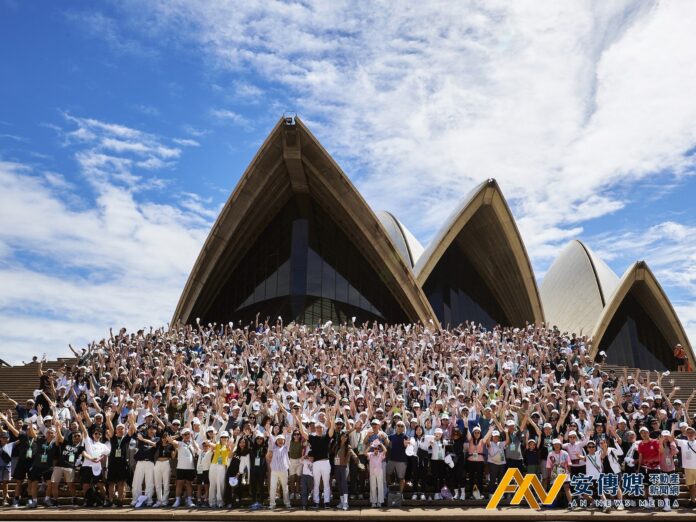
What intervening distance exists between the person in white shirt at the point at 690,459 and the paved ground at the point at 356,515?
1.52ft

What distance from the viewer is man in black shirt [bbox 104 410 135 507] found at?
9.24 metres

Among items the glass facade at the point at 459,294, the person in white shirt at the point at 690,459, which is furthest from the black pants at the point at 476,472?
the glass facade at the point at 459,294

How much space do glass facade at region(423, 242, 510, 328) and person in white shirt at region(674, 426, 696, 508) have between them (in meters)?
20.6

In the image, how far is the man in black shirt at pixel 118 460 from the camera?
30.3 feet

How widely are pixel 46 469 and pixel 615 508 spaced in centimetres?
903

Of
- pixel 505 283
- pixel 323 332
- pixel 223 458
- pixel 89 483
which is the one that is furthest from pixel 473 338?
pixel 505 283

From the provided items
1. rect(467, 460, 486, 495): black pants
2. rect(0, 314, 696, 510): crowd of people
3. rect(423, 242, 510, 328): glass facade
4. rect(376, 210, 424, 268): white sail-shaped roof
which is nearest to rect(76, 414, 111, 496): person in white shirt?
rect(0, 314, 696, 510): crowd of people

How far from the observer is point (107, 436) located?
9.52 metres

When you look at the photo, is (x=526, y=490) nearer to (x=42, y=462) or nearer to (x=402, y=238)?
(x=42, y=462)

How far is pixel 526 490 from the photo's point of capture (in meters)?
8.79

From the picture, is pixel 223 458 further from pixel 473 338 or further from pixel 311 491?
pixel 473 338

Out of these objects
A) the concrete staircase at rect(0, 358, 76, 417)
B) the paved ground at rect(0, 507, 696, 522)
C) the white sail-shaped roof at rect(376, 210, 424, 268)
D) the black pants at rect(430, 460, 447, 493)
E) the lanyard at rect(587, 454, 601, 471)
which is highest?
the white sail-shaped roof at rect(376, 210, 424, 268)

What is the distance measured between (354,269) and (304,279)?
8.79 ft

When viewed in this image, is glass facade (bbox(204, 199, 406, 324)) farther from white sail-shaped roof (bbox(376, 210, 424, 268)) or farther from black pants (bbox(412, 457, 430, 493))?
black pants (bbox(412, 457, 430, 493))
